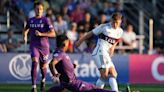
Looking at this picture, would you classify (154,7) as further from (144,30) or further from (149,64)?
(149,64)

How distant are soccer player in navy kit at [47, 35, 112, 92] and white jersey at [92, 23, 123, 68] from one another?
6.50 ft

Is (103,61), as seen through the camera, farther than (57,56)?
Yes

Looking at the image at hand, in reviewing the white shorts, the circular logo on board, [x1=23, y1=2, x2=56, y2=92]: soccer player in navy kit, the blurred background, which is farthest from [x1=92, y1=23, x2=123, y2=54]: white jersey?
the circular logo on board

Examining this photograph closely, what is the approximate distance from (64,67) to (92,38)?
7.89 metres

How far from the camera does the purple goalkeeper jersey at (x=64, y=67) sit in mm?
13273

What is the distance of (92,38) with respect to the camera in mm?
21172

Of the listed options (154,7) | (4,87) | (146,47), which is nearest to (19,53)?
(4,87)

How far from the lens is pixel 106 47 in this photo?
15.4m

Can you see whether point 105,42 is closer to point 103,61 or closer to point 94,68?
point 103,61

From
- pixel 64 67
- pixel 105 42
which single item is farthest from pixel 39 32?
pixel 64 67

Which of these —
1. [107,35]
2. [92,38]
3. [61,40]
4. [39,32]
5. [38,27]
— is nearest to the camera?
[61,40]

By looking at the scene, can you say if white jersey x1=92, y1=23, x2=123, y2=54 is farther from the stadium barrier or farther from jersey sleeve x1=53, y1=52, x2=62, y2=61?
the stadium barrier

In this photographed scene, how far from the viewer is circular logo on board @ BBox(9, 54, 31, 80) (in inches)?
878

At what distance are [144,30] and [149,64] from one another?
451 centimetres
